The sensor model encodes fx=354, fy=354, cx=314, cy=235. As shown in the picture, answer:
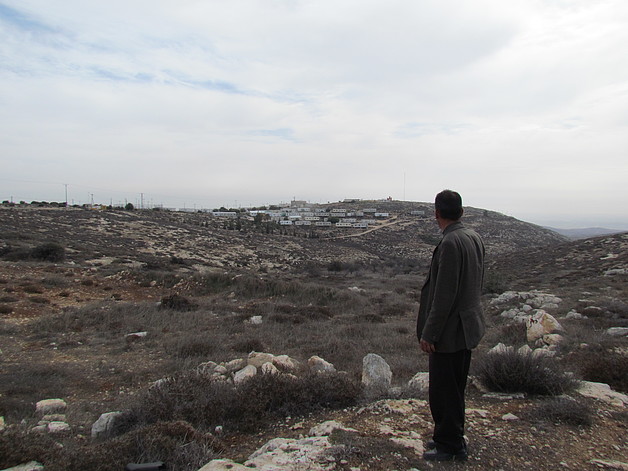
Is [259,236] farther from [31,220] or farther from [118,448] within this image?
[118,448]

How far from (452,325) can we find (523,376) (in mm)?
2240

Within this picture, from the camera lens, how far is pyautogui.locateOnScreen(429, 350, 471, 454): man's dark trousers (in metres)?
2.70

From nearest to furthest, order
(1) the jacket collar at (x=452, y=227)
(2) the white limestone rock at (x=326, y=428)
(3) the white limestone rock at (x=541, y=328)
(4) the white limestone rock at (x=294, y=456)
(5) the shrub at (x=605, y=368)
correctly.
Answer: (4) the white limestone rock at (x=294, y=456), (1) the jacket collar at (x=452, y=227), (2) the white limestone rock at (x=326, y=428), (5) the shrub at (x=605, y=368), (3) the white limestone rock at (x=541, y=328)

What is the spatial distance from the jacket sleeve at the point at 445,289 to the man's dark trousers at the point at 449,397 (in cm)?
25

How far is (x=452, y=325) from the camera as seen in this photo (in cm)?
266

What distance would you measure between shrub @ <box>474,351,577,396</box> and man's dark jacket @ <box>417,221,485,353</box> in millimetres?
2025

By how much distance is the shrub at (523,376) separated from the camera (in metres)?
4.02

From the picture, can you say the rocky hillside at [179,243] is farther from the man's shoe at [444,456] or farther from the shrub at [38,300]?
the man's shoe at [444,456]

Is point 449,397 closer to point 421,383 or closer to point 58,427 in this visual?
point 421,383

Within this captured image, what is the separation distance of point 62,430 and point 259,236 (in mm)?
40324

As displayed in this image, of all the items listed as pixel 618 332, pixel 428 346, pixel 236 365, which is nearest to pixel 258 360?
pixel 236 365

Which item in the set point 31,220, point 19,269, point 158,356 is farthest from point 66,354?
point 31,220

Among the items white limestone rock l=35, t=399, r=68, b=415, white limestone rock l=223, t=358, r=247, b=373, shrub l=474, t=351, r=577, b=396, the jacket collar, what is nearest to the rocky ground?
white limestone rock l=35, t=399, r=68, b=415

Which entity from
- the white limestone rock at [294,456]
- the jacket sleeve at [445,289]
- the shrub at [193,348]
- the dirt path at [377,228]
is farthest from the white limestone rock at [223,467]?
the dirt path at [377,228]
